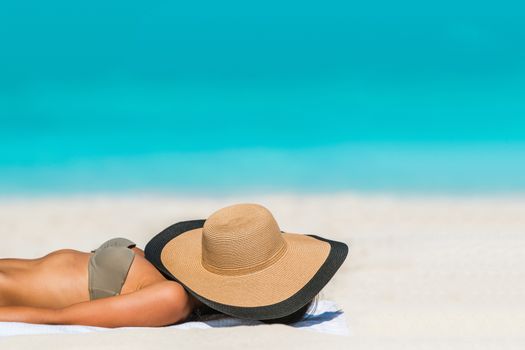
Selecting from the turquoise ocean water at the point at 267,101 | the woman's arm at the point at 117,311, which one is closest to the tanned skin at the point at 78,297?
the woman's arm at the point at 117,311

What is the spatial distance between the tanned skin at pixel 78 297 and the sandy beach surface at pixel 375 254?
0.09 m

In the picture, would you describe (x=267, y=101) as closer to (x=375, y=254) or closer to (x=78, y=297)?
(x=375, y=254)

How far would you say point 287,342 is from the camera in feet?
6.75

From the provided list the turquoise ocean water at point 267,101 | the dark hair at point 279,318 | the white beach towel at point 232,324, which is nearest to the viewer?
the white beach towel at point 232,324

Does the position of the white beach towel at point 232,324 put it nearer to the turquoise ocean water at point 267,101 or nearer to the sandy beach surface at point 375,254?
the sandy beach surface at point 375,254

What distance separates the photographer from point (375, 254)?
3.65 metres

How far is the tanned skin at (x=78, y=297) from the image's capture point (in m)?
2.15

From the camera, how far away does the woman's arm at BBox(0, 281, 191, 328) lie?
7.03 feet

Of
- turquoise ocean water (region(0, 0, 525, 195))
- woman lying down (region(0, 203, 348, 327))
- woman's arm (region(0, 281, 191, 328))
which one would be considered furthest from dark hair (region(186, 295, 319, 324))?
turquoise ocean water (region(0, 0, 525, 195))

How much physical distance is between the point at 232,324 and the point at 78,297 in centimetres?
55

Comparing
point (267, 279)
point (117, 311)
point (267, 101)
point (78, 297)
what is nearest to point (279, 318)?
point (267, 279)

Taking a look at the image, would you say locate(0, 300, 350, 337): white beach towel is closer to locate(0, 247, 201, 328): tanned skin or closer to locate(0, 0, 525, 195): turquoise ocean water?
locate(0, 247, 201, 328): tanned skin

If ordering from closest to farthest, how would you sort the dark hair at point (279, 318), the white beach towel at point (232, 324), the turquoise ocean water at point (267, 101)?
the white beach towel at point (232, 324) → the dark hair at point (279, 318) → the turquoise ocean water at point (267, 101)

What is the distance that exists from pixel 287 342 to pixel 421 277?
1407 mm
